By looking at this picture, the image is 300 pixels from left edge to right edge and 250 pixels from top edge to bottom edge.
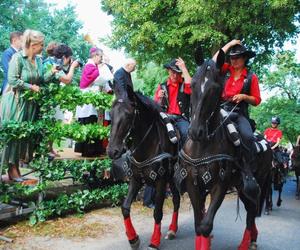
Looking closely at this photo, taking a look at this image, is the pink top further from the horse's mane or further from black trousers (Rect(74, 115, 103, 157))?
the horse's mane

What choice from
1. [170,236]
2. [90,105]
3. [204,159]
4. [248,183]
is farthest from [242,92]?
[90,105]

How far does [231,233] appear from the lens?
7.25m

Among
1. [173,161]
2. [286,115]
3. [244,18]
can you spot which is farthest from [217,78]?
[286,115]

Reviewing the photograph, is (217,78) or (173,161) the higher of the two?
(217,78)

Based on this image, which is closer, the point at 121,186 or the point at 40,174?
the point at 40,174

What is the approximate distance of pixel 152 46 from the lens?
50.1ft

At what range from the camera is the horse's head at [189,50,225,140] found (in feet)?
14.0

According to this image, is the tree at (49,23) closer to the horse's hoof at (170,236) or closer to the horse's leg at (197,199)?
the horse's hoof at (170,236)

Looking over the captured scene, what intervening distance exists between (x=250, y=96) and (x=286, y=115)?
11.2 metres

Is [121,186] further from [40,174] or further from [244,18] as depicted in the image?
[244,18]

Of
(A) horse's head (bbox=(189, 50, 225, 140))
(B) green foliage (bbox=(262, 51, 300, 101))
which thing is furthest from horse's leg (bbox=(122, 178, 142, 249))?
(B) green foliage (bbox=(262, 51, 300, 101))

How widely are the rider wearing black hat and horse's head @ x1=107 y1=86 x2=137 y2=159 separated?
136cm

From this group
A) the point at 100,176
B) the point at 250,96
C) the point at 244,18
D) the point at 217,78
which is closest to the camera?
the point at 217,78

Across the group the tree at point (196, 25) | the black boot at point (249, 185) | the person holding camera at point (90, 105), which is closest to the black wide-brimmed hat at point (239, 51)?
the black boot at point (249, 185)
